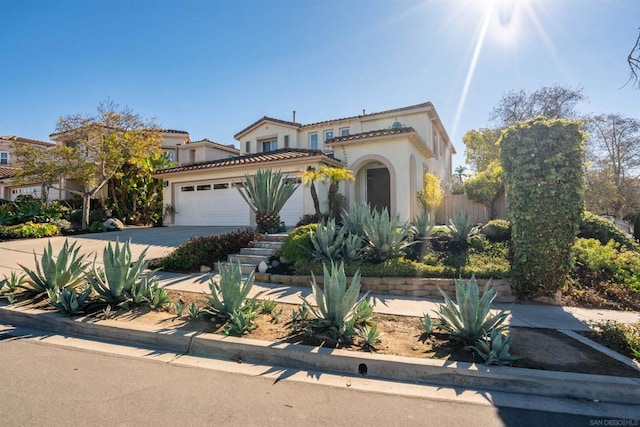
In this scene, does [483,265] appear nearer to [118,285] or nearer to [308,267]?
[308,267]

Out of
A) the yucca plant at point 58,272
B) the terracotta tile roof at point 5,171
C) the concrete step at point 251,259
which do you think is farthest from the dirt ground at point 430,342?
the terracotta tile roof at point 5,171

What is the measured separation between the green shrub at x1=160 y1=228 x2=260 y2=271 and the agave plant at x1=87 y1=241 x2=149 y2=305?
329 centimetres

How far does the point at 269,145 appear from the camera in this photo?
22453 mm

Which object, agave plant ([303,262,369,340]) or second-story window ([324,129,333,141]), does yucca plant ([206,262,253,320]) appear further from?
second-story window ([324,129,333,141])

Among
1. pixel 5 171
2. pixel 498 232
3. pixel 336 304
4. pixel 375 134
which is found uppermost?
pixel 5 171

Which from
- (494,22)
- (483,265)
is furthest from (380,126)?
(483,265)

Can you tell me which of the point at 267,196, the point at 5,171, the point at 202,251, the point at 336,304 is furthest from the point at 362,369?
the point at 5,171

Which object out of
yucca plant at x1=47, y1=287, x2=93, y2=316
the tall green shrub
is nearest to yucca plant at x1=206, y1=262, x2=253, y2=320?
yucca plant at x1=47, y1=287, x2=93, y2=316

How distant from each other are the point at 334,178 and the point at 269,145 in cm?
1181

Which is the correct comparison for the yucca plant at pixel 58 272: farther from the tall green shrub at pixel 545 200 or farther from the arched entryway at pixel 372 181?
the arched entryway at pixel 372 181

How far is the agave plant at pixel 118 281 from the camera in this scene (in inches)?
201

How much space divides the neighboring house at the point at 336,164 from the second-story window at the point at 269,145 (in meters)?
0.08

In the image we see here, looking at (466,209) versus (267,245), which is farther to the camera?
(466,209)

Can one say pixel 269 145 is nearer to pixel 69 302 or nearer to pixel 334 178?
pixel 334 178
